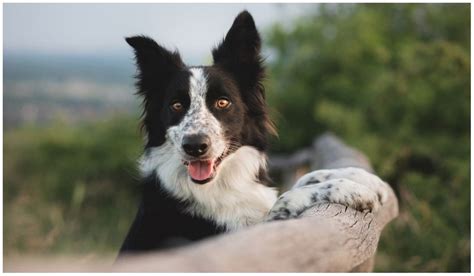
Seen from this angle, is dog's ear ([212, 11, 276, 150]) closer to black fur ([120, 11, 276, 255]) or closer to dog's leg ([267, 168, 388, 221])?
black fur ([120, 11, 276, 255])

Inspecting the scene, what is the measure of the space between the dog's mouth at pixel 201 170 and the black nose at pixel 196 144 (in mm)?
98

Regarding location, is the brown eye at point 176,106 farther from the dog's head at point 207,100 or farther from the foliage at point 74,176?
the foliage at point 74,176

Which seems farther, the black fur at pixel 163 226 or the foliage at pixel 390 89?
the foliage at pixel 390 89

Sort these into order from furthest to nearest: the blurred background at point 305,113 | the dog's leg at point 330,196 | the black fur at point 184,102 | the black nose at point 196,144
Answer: the blurred background at point 305,113 → the black fur at point 184,102 → the black nose at point 196,144 → the dog's leg at point 330,196

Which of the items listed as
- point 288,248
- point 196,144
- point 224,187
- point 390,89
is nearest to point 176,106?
point 196,144

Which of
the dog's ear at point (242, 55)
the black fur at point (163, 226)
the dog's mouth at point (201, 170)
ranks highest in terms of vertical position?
the dog's ear at point (242, 55)

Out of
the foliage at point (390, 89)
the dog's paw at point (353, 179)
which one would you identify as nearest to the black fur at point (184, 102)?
the dog's paw at point (353, 179)

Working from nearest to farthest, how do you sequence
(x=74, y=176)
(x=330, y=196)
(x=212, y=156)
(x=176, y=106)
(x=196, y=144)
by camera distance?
(x=330, y=196)
(x=196, y=144)
(x=212, y=156)
(x=176, y=106)
(x=74, y=176)

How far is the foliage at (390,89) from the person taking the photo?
768 centimetres

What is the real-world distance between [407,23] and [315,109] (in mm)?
1811

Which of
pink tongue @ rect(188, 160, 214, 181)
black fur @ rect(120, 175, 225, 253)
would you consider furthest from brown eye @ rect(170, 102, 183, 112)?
black fur @ rect(120, 175, 225, 253)

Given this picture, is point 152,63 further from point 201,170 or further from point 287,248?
point 287,248

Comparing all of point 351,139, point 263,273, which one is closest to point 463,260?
point 351,139

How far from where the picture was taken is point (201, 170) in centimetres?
346
